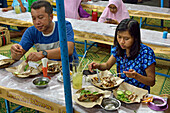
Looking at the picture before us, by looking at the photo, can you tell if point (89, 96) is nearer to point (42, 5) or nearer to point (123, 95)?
point (123, 95)

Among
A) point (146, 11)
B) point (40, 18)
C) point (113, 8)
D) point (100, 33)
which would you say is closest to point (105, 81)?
point (40, 18)

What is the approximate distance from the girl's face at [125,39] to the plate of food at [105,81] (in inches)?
12.5

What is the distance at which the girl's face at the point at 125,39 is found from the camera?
73.7 inches

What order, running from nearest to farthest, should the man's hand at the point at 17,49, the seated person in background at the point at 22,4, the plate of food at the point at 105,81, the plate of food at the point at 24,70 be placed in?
the plate of food at the point at 105,81
the plate of food at the point at 24,70
the man's hand at the point at 17,49
the seated person in background at the point at 22,4

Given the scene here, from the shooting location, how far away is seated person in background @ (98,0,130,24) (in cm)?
413

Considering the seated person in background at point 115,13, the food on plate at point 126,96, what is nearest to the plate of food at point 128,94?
the food on plate at point 126,96

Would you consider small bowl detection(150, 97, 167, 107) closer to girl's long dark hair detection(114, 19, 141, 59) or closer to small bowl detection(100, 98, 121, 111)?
small bowl detection(100, 98, 121, 111)

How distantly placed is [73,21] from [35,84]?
2.51m

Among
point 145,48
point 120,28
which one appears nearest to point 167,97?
point 145,48

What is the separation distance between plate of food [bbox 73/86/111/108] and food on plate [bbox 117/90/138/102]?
0.30ft

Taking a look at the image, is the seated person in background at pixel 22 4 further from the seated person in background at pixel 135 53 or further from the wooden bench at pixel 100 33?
the seated person in background at pixel 135 53

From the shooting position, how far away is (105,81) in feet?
6.06

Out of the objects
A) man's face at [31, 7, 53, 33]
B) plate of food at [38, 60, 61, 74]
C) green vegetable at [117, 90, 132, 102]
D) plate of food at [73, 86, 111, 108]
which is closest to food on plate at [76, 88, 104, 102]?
plate of food at [73, 86, 111, 108]

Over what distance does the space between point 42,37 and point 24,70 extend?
0.52 metres
